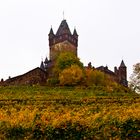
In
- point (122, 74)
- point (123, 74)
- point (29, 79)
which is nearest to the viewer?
point (29, 79)

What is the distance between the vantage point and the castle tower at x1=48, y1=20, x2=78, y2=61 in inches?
4413

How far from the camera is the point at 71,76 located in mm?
83750

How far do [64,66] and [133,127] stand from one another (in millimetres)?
70753

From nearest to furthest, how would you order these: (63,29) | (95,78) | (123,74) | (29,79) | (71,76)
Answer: (71,76), (95,78), (29,79), (63,29), (123,74)

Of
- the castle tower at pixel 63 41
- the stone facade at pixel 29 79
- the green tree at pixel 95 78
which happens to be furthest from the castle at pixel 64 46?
the green tree at pixel 95 78

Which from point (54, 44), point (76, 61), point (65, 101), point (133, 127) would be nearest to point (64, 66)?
point (76, 61)

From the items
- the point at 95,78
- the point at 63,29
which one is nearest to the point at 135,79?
the point at 95,78

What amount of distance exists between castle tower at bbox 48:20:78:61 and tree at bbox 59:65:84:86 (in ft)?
77.3

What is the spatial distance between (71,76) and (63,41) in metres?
29.7

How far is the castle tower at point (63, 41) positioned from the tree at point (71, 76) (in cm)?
2357

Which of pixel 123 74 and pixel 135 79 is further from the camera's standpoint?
pixel 123 74

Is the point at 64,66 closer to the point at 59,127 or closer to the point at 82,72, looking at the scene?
the point at 82,72

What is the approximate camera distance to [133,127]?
21.9 m

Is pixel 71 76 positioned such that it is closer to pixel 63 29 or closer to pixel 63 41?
pixel 63 41
